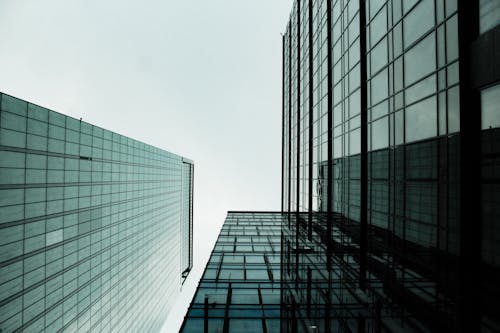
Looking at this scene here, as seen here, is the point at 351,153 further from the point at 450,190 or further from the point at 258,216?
the point at 258,216

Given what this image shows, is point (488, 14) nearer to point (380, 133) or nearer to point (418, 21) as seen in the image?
point (418, 21)

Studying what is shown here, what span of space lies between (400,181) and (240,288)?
48.5ft

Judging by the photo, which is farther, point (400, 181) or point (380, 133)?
point (380, 133)

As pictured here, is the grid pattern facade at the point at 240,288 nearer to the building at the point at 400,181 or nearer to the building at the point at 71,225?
the building at the point at 400,181

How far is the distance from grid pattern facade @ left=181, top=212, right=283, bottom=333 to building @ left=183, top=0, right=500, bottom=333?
17 cm

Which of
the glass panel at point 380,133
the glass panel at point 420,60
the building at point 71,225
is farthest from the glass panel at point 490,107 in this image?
the building at point 71,225

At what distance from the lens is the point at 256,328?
59.5 ft

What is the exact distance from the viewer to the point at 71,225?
3762 centimetres

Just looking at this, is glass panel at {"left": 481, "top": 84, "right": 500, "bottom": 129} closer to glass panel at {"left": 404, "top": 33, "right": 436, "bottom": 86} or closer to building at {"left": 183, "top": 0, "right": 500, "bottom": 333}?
building at {"left": 183, "top": 0, "right": 500, "bottom": 333}

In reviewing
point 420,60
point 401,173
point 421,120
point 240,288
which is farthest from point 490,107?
point 240,288

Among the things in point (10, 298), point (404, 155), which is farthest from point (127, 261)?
point (404, 155)

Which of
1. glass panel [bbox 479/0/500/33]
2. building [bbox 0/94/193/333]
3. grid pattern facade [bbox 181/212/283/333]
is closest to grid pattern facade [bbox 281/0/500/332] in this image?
glass panel [bbox 479/0/500/33]

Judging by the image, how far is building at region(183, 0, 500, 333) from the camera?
9.40 metres

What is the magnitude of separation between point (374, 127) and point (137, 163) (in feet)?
175
